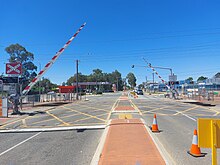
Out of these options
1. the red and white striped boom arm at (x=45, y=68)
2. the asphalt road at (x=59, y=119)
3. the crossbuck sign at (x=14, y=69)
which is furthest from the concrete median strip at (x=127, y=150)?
the crossbuck sign at (x=14, y=69)

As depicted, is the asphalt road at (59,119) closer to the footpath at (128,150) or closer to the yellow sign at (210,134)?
the footpath at (128,150)

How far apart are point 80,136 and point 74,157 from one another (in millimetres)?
2527

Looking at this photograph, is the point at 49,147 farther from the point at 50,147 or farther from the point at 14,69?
the point at 14,69

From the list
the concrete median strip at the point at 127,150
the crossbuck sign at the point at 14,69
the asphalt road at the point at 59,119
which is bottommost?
the asphalt road at the point at 59,119

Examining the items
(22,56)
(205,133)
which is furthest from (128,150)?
(22,56)

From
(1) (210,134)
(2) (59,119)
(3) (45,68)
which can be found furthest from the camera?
(3) (45,68)

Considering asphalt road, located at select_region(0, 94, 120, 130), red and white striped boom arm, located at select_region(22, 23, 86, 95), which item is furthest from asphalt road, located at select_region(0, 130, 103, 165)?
red and white striped boom arm, located at select_region(22, 23, 86, 95)

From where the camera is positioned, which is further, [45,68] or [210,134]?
[45,68]

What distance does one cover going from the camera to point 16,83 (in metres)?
16.2

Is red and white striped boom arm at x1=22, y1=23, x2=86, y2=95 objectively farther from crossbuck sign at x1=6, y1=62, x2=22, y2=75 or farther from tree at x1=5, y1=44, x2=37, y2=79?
tree at x1=5, y1=44, x2=37, y2=79

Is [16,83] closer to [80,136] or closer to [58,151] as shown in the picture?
[80,136]

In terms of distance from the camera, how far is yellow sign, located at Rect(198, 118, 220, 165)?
12.1ft

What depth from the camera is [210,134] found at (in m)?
3.75

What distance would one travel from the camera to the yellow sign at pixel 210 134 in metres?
3.68
